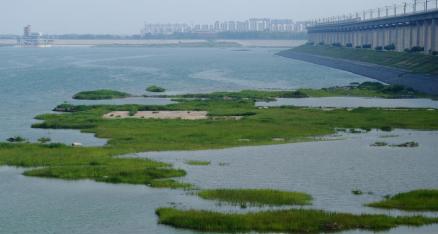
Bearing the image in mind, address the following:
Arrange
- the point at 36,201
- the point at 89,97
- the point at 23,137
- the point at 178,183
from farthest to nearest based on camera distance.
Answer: the point at 89,97
the point at 23,137
the point at 178,183
the point at 36,201

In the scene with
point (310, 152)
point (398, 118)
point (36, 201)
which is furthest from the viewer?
point (398, 118)

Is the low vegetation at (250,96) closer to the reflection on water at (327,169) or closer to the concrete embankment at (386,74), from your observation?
the concrete embankment at (386,74)

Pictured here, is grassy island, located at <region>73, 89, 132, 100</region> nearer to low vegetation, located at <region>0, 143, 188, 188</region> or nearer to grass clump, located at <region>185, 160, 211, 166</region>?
low vegetation, located at <region>0, 143, 188, 188</region>

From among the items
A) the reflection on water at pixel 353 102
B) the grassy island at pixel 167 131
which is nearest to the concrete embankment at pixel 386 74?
the reflection on water at pixel 353 102

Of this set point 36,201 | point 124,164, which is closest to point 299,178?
point 124,164

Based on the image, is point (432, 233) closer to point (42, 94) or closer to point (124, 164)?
point (124, 164)

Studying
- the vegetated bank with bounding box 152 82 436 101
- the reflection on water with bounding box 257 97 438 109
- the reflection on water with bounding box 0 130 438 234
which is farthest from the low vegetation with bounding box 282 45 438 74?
the reflection on water with bounding box 0 130 438 234

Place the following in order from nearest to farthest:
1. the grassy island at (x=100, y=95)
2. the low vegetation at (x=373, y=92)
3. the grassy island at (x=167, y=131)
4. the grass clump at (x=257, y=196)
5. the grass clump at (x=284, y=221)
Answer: the grass clump at (x=284, y=221) → the grass clump at (x=257, y=196) → the grassy island at (x=167, y=131) → the low vegetation at (x=373, y=92) → the grassy island at (x=100, y=95)
